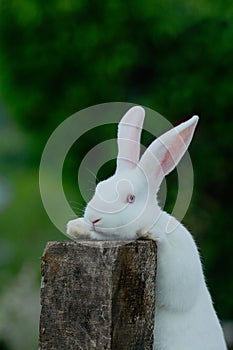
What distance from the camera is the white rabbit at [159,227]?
1.69m

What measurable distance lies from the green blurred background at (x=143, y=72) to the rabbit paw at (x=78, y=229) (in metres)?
2.58

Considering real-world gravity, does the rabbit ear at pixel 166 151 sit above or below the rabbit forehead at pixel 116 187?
above

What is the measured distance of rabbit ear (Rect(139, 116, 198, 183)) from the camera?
1737 mm

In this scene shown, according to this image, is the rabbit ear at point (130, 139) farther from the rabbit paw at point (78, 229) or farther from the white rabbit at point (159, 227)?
the rabbit paw at point (78, 229)

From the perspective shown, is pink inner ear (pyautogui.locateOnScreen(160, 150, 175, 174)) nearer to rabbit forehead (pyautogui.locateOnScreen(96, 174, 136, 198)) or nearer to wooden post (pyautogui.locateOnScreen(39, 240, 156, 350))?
rabbit forehead (pyautogui.locateOnScreen(96, 174, 136, 198))

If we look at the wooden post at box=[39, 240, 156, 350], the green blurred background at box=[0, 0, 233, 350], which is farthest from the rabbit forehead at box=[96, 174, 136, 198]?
the green blurred background at box=[0, 0, 233, 350]

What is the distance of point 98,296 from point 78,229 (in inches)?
7.6

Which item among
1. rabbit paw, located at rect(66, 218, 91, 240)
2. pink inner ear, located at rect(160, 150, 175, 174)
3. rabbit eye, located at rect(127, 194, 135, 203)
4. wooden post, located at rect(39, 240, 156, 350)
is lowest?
wooden post, located at rect(39, 240, 156, 350)

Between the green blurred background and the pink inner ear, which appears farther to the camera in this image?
the green blurred background

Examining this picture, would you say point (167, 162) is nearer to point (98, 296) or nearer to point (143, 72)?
point (98, 296)

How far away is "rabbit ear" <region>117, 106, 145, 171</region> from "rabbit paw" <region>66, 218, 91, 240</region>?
5.7 inches

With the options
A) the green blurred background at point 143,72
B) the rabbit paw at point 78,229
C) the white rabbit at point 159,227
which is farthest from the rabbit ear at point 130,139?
the green blurred background at point 143,72

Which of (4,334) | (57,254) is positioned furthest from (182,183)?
(4,334)

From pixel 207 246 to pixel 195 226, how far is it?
0.46 feet
